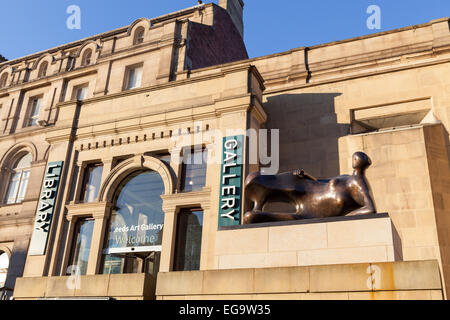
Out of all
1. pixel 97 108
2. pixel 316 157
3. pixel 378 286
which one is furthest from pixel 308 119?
pixel 378 286

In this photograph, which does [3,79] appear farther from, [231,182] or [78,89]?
[231,182]

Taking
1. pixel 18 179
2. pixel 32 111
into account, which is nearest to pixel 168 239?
pixel 18 179

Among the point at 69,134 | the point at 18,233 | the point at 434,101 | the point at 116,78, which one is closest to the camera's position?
the point at 434,101

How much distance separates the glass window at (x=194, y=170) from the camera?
18.3 meters

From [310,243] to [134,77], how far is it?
18370 millimetres

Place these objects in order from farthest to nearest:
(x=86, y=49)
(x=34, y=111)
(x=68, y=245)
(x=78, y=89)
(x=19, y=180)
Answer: (x=86, y=49), (x=34, y=111), (x=78, y=89), (x=19, y=180), (x=68, y=245)

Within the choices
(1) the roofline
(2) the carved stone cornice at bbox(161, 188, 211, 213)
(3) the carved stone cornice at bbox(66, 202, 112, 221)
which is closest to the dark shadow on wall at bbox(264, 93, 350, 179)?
(2) the carved stone cornice at bbox(161, 188, 211, 213)

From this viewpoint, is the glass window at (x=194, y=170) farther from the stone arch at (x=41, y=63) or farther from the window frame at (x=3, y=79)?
the window frame at (x=3, y=79)

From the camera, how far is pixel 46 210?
2003 centimetres

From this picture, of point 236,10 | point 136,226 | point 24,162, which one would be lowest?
point 136,226

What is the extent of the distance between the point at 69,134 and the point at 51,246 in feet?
17.4

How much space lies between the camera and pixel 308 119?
2002cm
